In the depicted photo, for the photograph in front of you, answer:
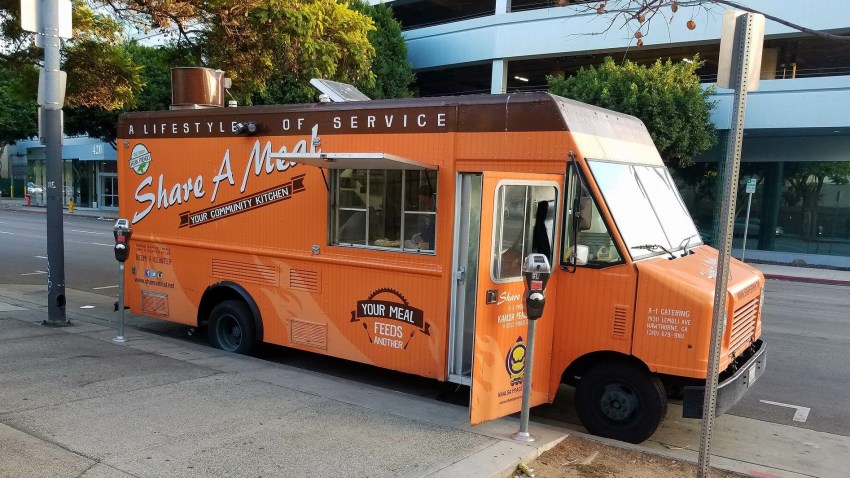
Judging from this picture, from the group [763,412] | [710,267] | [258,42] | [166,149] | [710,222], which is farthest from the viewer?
[710,222]

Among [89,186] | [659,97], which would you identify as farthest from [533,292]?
[89,186]

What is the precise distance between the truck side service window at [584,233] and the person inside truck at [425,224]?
127 centimetres

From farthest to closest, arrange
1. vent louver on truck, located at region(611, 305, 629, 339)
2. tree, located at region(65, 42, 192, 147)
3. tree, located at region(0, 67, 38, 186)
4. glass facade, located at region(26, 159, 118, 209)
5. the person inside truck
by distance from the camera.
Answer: glass facade, located at region(26, 159, 118, 209), tree, located at region(0, 67, 38, 186), tree, located at region(65, 42, 192, 147), the person inside truck, vent louver on truck, located at region(611, 305, 629, 339)

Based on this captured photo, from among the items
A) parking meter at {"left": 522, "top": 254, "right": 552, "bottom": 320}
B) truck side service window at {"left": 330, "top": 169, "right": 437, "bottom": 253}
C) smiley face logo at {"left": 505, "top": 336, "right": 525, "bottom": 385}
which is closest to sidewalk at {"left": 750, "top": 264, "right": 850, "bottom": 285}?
truck side service window at {"left": 330, "top": 169, "right": 437, "bottom": 253}

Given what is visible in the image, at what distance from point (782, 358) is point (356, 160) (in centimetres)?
644

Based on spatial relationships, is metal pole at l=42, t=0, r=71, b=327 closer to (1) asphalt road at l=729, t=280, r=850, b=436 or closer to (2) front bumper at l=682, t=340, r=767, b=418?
(2) front bumper at l=682, t=340, r=767, b=418

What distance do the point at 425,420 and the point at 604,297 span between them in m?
1.78

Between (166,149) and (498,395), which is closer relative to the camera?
(498,395)

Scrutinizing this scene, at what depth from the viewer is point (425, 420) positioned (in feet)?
17.6

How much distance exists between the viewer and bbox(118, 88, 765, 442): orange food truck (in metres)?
5.15

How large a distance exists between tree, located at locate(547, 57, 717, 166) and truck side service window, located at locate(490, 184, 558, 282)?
16569 mm

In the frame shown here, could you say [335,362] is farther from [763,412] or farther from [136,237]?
[763,412]

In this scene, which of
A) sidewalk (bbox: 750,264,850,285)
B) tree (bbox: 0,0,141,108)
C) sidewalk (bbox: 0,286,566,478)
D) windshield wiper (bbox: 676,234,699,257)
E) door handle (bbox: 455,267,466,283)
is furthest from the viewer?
sidewalk (bbox: 750,264,850,285)

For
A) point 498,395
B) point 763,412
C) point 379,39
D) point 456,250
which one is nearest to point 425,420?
point 498,395
